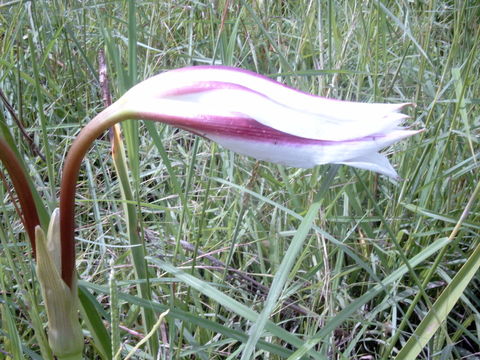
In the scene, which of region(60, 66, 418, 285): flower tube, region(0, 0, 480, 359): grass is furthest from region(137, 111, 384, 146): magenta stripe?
region(0, 0, 480, 359): grass

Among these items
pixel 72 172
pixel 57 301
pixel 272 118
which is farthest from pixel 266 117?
pixel 57 301

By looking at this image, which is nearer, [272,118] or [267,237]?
[272,118]

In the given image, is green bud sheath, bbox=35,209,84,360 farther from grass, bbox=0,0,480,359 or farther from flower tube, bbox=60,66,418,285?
flower tube, bbox=60,66,418,285

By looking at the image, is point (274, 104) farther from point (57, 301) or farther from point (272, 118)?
point (57, 301)

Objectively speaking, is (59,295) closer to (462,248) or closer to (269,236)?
(269,236)

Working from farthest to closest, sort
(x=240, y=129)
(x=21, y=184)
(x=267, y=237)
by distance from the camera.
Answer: (x=267, y=237), (x=21, y=184), (x=240, y=129)

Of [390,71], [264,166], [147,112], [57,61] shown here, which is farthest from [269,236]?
[57,61]
